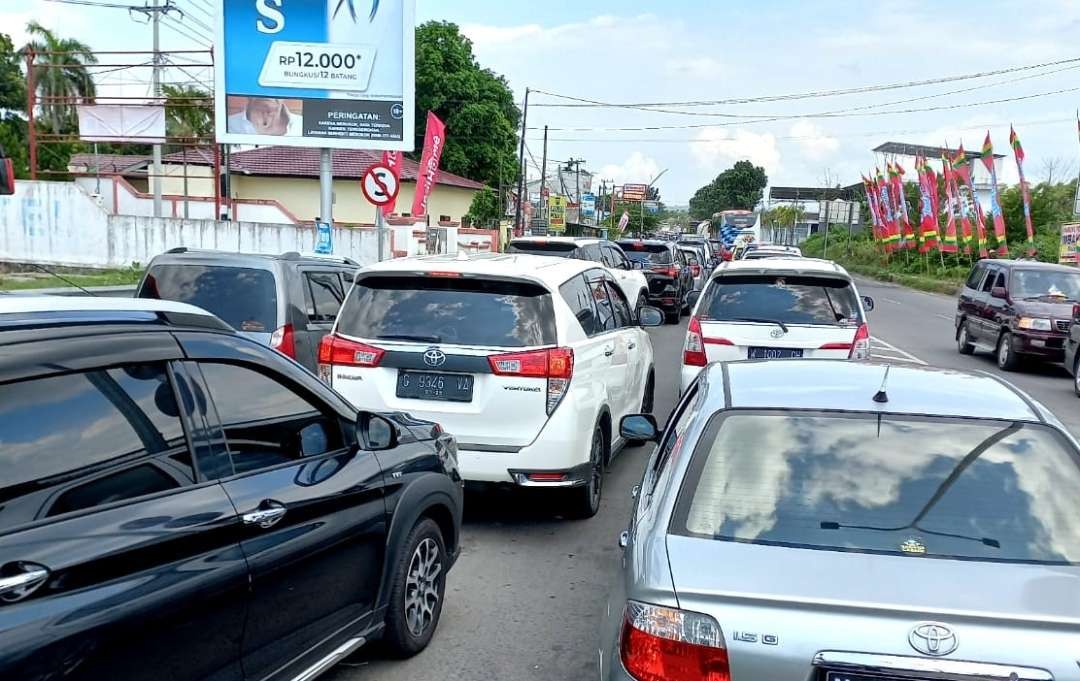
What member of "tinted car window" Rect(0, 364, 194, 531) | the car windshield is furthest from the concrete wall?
"tinted car window" Rect(0, 364, 194, 531)

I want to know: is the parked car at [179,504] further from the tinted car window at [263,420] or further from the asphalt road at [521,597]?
the asphalt road at [521,597]

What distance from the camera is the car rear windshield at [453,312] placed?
246 inches

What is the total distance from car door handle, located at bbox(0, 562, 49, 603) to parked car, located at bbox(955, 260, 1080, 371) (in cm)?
1451

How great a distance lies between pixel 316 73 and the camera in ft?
66.3

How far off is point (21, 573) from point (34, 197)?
98.4 feet

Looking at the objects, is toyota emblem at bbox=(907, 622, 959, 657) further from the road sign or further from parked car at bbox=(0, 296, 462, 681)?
the road sign

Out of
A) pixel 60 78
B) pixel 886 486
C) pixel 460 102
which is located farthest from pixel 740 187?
pixel 886 486

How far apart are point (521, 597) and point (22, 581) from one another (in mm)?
3382

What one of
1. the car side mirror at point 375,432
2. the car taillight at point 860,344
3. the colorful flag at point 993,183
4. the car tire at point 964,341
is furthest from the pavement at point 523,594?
the colorful flag at point 993,183

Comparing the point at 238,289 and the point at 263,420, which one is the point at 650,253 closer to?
the point at 238,289

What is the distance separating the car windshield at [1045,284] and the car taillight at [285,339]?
12728mm

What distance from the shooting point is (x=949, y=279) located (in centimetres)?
4447

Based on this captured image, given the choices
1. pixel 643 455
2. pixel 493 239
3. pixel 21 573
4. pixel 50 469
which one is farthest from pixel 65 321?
pixel 493 239

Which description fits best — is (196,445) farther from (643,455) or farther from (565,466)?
(643,455)
